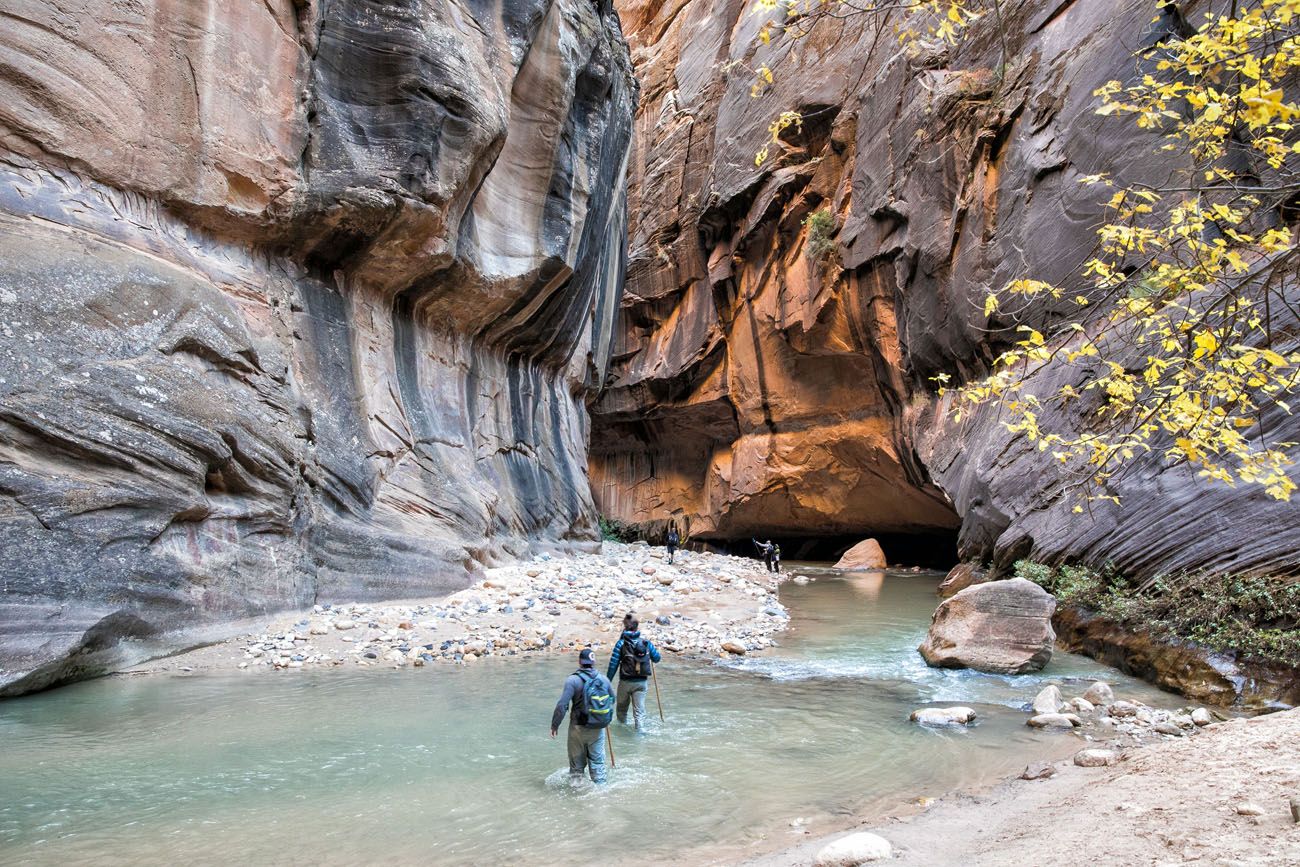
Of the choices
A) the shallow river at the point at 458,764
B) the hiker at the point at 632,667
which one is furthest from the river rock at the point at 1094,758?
the hiker at the point at 632,667

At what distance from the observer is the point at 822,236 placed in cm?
2569

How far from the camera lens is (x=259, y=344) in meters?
12.2

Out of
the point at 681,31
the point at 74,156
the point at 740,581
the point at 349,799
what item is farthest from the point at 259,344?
the point at 681,31

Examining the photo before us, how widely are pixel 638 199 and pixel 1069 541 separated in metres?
28.2

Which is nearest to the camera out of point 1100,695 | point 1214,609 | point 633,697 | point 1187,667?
point 633,697

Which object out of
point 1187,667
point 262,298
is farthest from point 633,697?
point 262,298

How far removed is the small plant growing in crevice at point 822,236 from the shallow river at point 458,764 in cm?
1766

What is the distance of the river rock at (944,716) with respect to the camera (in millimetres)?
7816

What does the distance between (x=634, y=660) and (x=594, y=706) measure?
5.64ft

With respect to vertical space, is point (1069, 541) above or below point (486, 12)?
below

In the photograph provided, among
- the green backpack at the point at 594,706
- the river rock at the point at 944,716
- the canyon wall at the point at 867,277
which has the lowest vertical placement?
the river rock at the point at 944,716

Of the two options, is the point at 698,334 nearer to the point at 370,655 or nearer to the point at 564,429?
the point at 564,429

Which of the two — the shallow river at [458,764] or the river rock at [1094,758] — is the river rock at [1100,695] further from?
the river rock at [1094,758]

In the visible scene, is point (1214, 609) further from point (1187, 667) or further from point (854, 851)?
point (854, 851)
